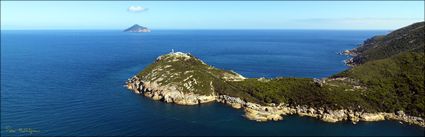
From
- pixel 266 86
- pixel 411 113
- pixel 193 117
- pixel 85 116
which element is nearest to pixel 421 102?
pixel 411 113

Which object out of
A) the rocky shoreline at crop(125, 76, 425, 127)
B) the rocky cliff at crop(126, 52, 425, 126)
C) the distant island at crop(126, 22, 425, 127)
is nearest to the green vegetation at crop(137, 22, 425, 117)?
the distant island at crop(126, 22, 425, 127)

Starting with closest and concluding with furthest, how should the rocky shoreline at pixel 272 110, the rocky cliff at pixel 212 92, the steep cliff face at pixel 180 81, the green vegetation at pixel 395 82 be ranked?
the rocky shoreline at pixel 272 110 < the rocky cliff at pixel 212 92 < the green vegetation at pixel 395 82 < the steep cliff face at pixel 180 81

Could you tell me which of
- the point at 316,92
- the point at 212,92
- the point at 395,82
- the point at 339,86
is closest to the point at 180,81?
the point at 212,92

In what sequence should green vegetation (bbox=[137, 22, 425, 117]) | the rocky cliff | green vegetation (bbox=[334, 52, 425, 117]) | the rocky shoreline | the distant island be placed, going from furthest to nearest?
green vegetation (bbox=[137, 22, 425, 117]) → green vegetation (bbox=[334, 52, 425, 117]) → the distant island → the rocky cliff → the rocky shoreline

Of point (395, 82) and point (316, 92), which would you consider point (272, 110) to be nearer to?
point (316, 92)

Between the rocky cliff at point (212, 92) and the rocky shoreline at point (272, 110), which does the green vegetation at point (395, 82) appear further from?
the rocky cliff at point (212, 92)

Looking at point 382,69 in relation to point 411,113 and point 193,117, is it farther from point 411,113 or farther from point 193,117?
point 193,117

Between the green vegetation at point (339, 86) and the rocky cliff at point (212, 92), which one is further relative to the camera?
the green vegetation at point (339, 86)

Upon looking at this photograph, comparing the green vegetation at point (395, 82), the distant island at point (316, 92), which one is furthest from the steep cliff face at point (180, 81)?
the green vegetation at point (395, 82)

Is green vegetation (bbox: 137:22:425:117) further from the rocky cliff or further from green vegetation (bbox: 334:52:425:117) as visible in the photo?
the rocky cliff
